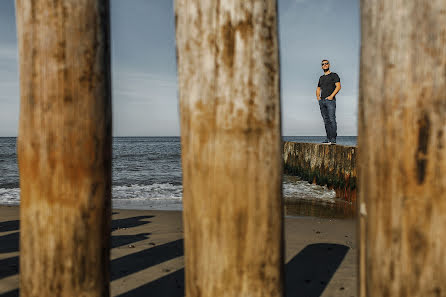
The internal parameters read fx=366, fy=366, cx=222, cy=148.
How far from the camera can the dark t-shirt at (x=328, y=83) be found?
8.92 metres

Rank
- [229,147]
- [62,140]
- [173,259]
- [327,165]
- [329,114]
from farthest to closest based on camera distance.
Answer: [327,165] < [329,114] < [173,259] < [62,140] < [229,147]

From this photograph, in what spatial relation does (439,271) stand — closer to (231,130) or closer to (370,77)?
(370,77)

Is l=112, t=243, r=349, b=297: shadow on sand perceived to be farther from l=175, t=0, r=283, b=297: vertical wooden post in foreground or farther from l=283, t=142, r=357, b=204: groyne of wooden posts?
l=283, t=142, r=357, b=204: groyne of wooden posts

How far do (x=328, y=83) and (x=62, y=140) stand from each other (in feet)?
27.3

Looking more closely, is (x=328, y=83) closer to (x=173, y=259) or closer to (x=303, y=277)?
(x=303, y=277)

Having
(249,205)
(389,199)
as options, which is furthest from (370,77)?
(249,205)

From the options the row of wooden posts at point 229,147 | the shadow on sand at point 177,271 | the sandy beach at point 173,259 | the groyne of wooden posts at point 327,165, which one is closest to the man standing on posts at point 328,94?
the groyne of wooden posts at point 327,165

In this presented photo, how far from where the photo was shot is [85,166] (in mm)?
1571

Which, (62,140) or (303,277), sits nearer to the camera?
(62,140)

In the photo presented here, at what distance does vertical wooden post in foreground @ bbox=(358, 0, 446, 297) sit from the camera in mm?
1187

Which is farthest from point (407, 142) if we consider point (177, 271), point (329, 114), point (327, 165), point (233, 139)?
point (327, 165)

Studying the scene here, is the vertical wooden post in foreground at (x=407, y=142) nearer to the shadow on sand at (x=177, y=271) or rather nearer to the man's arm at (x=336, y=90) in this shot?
the shadow on sand at (x=177, y=271)

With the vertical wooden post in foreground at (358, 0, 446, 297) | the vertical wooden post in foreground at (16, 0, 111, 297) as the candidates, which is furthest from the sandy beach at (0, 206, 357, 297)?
the vertical wooden post in foreground at (358, 0, 446, 297)

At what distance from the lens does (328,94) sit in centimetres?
910
